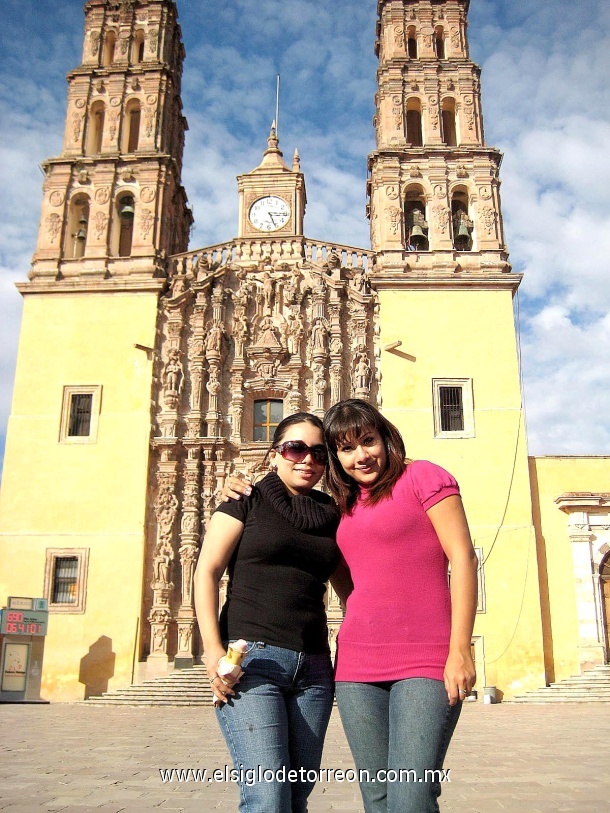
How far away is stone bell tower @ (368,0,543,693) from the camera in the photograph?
17.1m

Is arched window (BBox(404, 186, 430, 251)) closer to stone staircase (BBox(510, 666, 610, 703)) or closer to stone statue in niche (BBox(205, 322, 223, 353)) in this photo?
stone statue in niche (BBox(205, 322, 223, 353))

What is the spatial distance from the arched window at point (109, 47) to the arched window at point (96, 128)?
183 cm

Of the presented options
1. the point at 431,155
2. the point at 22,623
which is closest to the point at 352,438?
the point at 22,623

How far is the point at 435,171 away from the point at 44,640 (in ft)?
50.7

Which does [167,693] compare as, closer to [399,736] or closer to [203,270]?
[203,270]

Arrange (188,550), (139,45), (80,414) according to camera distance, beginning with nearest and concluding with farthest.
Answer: (188,550), (80,414), (139,45)

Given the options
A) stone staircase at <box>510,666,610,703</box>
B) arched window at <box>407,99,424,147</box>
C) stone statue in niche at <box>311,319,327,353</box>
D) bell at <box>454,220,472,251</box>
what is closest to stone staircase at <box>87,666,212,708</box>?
stone staircase at <box>510,666,610,703</box>

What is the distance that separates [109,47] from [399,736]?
2486 centimetres

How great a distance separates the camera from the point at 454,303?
19.4m

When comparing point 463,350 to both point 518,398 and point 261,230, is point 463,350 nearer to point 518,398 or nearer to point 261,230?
point 518,398

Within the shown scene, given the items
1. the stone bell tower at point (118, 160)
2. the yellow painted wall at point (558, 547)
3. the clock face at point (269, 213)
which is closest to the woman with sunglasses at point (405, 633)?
the yellow painted wall at point (558, 547)

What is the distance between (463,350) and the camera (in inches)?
743

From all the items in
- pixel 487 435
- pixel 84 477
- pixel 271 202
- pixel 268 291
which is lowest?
pixel 84 477

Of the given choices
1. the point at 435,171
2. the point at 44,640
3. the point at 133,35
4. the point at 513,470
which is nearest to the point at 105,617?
the point at 44,640
